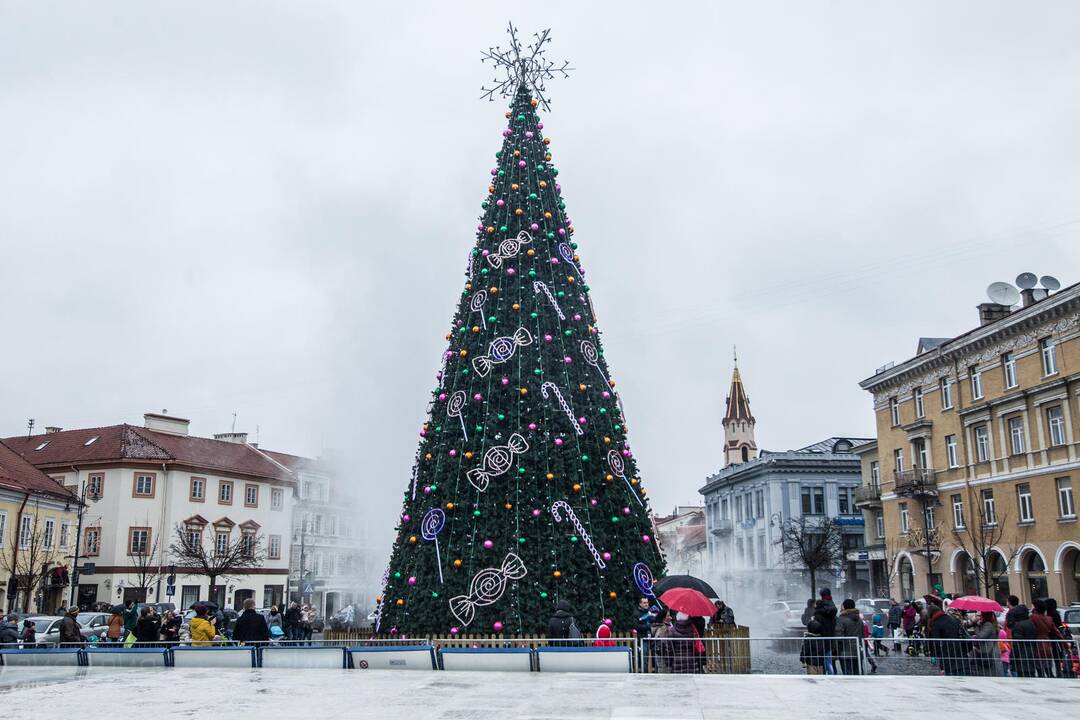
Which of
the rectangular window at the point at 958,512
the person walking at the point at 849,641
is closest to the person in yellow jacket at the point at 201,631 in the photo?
the person walking at the point at 849,641

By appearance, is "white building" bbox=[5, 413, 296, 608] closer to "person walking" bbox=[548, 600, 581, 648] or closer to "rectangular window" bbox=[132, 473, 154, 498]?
"rectangular window" bbox=[132, 473, 154, 498]

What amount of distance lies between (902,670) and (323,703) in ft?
40.7

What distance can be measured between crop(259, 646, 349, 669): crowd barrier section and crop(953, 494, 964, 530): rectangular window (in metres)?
34.6

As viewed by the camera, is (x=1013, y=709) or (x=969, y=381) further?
(x=969, y=381)

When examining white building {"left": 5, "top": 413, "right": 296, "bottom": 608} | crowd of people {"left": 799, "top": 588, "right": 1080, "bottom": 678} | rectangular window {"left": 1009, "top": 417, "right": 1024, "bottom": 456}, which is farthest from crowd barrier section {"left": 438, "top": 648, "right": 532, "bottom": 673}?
white building {"left": 5, "top": 413, "right": 296, "bottom": 608}

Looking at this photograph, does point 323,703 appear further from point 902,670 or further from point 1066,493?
point 1066,493

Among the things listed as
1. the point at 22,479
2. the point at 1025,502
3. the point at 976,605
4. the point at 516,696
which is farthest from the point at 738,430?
the point at 516,696

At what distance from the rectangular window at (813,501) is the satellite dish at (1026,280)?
1220 inches

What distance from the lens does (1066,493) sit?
1357 inches

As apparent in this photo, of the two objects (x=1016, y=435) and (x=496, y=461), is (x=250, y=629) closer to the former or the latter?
(x=496, y=461)

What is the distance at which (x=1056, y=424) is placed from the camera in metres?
35.2

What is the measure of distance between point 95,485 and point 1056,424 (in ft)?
157

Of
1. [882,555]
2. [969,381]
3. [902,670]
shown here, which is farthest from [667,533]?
[902,670]

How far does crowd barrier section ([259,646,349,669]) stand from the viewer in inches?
580
